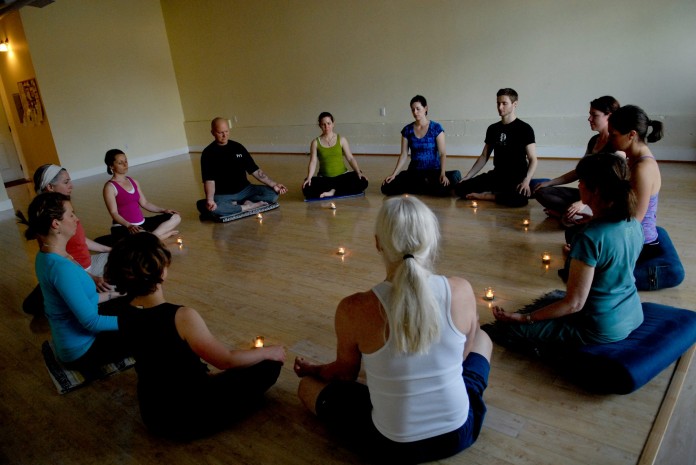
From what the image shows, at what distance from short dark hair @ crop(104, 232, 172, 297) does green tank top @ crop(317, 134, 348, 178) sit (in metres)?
3.73

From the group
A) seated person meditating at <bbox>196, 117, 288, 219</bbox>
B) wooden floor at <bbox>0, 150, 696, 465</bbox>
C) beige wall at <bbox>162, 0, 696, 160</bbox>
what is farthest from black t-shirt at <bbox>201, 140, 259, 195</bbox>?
beige wall at <bbox>162, 0, 696, 160</bbox>

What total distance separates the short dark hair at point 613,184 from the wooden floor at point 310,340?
0.72 meters

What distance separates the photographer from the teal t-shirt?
1.74 metres

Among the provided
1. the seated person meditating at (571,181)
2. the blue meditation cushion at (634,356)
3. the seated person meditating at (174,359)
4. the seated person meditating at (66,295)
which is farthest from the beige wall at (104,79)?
the blue meditation cushion at (634,356)

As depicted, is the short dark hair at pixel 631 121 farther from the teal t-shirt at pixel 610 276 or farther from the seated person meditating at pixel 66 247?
the seated person meditating at pixel 66 247

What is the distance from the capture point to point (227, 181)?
185 inches

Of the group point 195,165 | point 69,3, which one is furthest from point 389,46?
point 69,3

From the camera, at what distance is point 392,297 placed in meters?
1.27

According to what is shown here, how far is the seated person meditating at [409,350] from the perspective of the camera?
1.25m

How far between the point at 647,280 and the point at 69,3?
9880 mm

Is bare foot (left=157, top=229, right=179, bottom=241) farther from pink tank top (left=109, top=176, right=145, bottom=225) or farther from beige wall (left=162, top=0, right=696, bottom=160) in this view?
beige wall (left=162, top=0, right=696, bottom=160)

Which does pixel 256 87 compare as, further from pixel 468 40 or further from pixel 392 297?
pixel 392 297

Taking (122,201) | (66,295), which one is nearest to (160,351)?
(66,295)

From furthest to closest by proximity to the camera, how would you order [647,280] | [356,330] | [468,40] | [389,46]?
[389,46] < [468,40] < [647,280] < [356,330]
